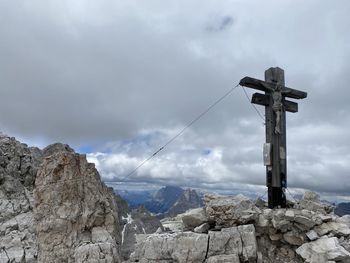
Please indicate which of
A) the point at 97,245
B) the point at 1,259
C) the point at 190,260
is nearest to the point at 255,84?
the point at 190,260

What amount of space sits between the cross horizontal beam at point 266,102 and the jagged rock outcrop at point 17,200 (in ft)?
37.3

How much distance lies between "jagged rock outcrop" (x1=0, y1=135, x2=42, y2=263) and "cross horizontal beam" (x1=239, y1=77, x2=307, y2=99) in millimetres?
11418

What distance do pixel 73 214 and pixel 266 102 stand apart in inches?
353

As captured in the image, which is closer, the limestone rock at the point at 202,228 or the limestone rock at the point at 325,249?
the limestone rock at the point at 325,249

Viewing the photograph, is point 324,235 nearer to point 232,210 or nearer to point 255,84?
point 232,210

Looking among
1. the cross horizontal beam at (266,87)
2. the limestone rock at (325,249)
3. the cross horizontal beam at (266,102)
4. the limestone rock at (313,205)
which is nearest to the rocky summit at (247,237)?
the limestone rock at (325,249)

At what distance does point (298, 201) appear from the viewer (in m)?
15.8

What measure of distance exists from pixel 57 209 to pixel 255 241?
6.93 meters

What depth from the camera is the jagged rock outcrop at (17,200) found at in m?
17.2

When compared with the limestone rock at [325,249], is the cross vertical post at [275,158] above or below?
above

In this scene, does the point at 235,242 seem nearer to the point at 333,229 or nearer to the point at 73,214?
the point at 333,229

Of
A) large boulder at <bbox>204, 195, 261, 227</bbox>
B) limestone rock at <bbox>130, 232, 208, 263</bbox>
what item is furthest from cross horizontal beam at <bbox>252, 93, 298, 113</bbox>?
limestone rock at <bbox>130, 232, 208, 263</bbox>

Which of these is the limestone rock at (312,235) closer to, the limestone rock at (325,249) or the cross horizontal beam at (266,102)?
the limestone rock at (325,249)

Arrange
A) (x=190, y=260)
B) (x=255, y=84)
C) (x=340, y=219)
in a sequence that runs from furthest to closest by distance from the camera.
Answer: (x=255, y=84)
(x=340, y=219)
(x=190, y=260)
